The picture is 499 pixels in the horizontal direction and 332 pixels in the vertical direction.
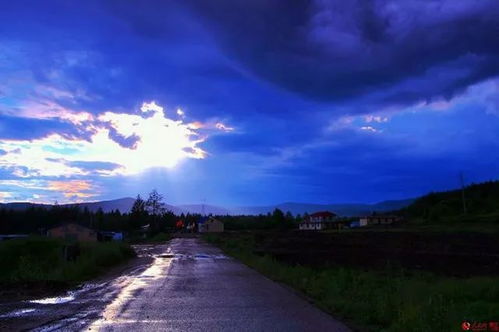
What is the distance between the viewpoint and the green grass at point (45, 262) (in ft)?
68.6

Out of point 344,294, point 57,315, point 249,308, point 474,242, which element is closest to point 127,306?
point 57,315

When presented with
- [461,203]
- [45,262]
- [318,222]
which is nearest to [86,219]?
[318,222]

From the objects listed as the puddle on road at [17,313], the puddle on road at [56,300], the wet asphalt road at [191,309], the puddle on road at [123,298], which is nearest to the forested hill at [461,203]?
the puddle on road at [123,298]

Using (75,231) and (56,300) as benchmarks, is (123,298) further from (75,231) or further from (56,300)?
(75,231)

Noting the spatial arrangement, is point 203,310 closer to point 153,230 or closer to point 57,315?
point 57,315

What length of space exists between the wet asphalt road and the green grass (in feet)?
10.4

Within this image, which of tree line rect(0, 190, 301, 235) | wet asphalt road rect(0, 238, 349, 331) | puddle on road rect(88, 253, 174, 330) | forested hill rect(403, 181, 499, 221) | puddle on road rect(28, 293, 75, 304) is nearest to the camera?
wet asphalt road rect(0, 238, 349, 331)

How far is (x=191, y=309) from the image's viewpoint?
12.5 m

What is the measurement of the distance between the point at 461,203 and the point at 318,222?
5339 centimetres

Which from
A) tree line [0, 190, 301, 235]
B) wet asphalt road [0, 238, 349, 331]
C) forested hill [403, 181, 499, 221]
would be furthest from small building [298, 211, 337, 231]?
→ wet asphalt road [0, 238, 349, 331]

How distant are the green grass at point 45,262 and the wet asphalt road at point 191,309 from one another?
318 centimetres

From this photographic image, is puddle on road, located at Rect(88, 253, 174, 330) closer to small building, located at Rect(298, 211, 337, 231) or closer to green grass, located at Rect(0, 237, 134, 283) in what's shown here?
green grass, located at Rect(0, 237, 134, 283)

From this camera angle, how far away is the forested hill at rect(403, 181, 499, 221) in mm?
99844

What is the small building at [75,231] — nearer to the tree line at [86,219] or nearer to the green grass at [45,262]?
the tree line at [86,219]
